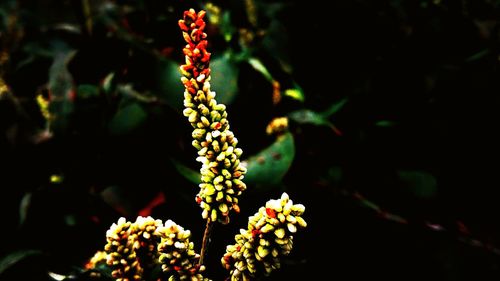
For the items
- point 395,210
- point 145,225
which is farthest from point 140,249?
point 395,210

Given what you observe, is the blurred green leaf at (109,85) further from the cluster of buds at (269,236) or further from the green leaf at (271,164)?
the cluster of buds at (269,236)

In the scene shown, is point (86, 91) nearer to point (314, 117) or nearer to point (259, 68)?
point (259, 68)

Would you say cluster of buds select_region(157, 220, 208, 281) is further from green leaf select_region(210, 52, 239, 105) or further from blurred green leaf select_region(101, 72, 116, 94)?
blurred green leaf select_region(101, 72, 116, 94)

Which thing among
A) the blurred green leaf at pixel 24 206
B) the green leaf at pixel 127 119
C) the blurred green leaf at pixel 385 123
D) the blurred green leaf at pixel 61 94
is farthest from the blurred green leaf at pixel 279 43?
the blurred green leaf at pixel 24 206

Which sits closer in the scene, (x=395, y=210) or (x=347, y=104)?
(x=395, y=210)

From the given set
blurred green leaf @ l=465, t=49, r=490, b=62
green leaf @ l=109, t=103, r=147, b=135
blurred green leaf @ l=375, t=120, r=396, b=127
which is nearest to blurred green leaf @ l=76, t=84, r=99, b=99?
green leaf @ l=109, t=103, r=147, b=135

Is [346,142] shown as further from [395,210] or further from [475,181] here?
[475,181]

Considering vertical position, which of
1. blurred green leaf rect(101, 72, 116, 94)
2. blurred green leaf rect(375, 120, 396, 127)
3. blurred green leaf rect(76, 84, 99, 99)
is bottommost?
blurred green leaf rect(375, 120, 396, 127)
